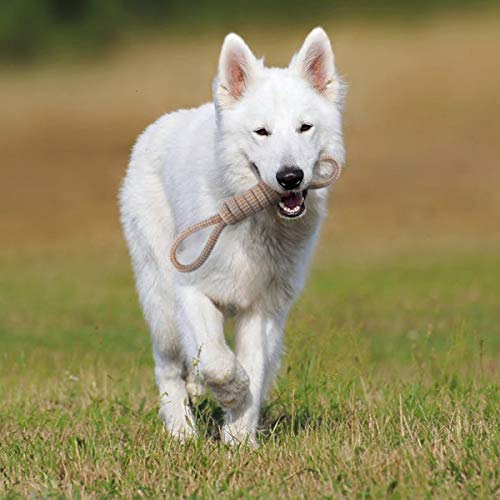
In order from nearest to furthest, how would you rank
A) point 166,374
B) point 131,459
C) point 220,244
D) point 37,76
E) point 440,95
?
point 131,459, point 220,244, point 166,374, point 440,95, point 37,76

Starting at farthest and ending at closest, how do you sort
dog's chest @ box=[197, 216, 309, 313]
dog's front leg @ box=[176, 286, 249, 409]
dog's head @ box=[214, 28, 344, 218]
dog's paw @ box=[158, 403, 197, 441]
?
1. dog's paw @ box=[158, 403, 197, 441]
2. dog's chest @ box=[197, 216, 309, 313]
3. dog's front leg @ box=[176, 286, 249, 409]
4. dog's head @ box=[214, 28, 344, 218]

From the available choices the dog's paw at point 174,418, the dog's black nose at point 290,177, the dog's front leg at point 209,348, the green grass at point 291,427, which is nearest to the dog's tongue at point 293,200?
the dog's black nose at point 290,177

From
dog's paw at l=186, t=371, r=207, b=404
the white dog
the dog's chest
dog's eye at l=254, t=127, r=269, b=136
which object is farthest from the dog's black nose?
dog's paw at l=186, t=371, r=207, b=404

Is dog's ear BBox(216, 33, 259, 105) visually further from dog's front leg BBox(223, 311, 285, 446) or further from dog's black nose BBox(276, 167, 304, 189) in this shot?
dog's front leg BBox(223, 311, 285, 446)

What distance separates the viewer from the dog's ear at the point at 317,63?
5750mm

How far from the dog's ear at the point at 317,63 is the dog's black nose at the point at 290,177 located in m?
0.72

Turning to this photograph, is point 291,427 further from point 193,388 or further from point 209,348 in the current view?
point 193,388

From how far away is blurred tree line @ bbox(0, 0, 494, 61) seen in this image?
3647 centimetres

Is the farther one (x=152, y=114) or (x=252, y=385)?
(x=152, y=114)

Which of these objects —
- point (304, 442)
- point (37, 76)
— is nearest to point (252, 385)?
point (304, 442)

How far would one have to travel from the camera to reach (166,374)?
6715 millimetres

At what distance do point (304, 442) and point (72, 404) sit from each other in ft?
6.70

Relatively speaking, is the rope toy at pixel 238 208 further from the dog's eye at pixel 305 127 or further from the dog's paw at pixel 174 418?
the dog's paw at pixel 174 418

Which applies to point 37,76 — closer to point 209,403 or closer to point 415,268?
point 415,268
